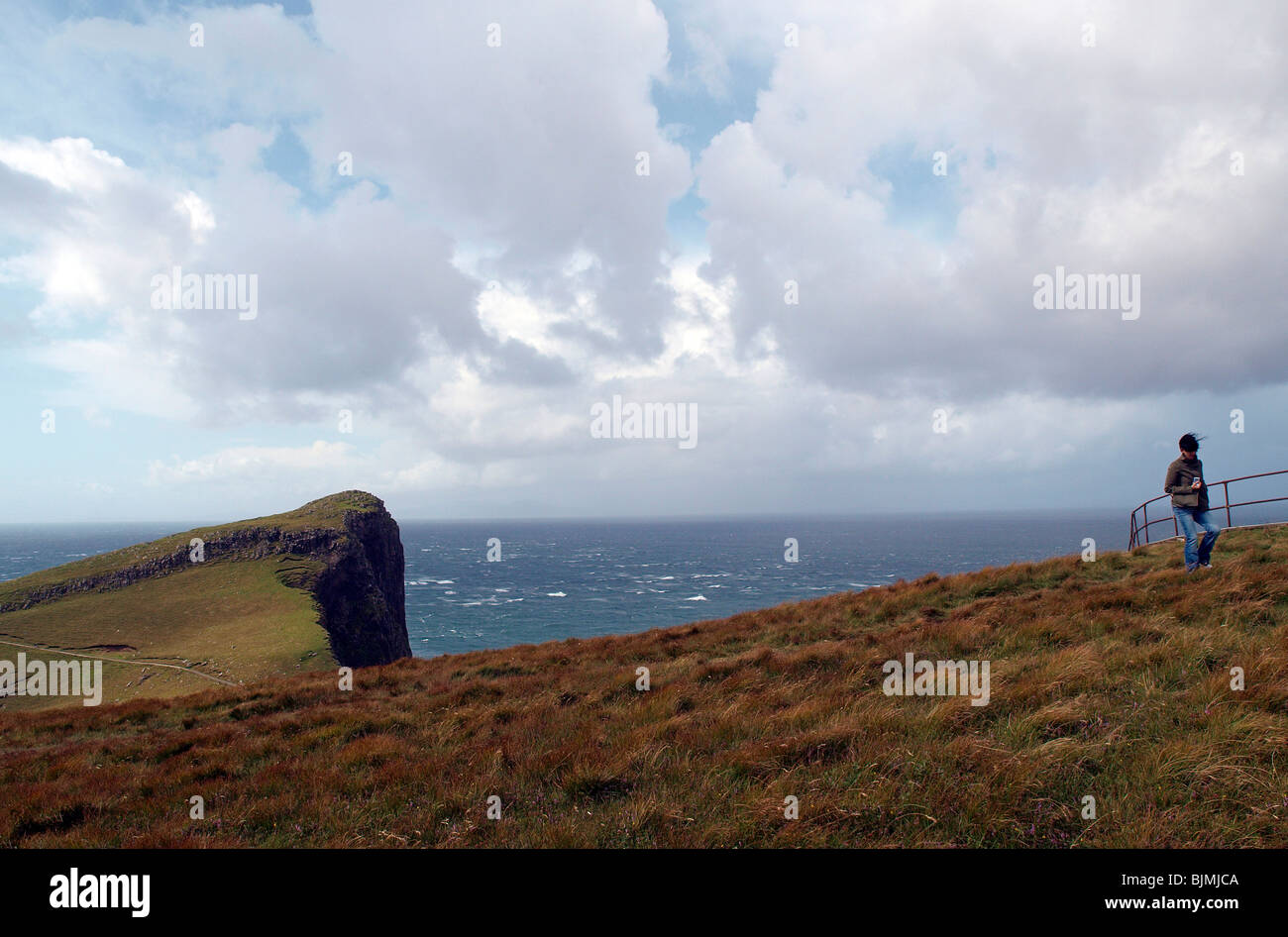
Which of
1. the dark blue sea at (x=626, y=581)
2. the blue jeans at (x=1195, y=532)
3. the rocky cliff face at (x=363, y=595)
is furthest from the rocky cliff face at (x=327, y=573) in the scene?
the blue jeans at (x=1195, y=532)

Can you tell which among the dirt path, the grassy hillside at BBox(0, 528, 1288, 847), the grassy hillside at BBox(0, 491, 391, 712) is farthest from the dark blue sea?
the grassy hillside at BBox(0, 528, 1288, 847)

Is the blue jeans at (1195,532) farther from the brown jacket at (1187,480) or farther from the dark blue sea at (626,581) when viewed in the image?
the dark blue sea at (626,581)

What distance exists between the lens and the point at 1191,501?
11383mm

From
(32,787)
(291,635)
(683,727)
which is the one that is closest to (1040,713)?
(683,727)

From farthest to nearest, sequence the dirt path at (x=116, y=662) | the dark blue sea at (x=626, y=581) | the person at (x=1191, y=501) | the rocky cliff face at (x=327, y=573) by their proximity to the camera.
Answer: the dark blue sea at (x=626, y=581), the rocky cliff face at (x=327, y=573), the dirt path at (x=116, y=662), the person at (x=1191, y=501)

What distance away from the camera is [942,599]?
14.5 m

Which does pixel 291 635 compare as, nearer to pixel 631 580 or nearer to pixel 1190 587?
pixel 1190 587

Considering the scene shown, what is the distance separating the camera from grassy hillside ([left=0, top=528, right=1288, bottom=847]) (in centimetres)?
438

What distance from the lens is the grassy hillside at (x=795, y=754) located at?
4383mm

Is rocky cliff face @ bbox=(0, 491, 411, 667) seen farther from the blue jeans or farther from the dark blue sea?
the blue jeans

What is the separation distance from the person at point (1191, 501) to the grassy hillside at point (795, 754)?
24.3 inches

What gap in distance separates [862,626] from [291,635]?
154ft

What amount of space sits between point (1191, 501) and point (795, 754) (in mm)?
11946

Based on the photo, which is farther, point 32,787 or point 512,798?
point 32,787
